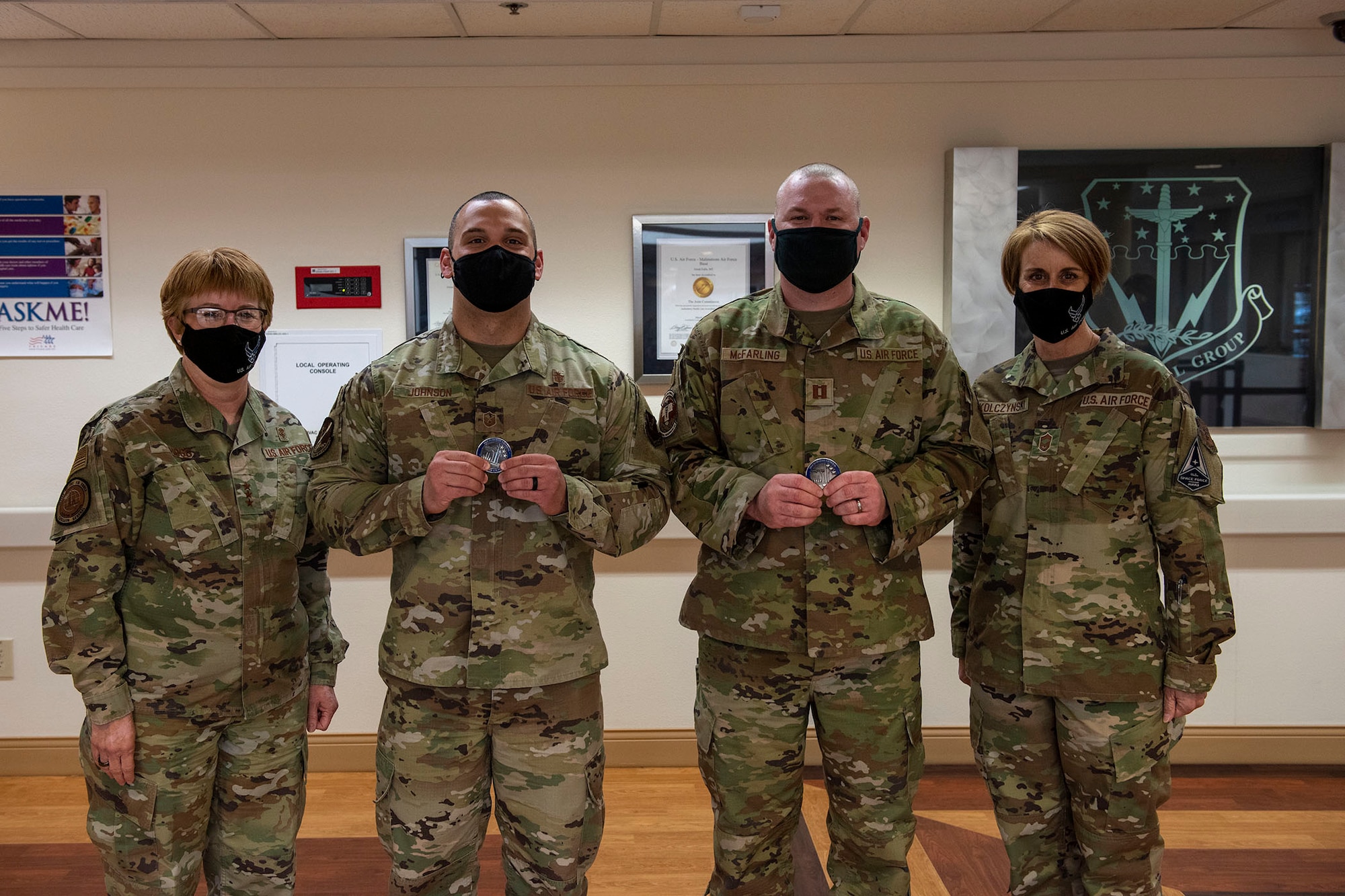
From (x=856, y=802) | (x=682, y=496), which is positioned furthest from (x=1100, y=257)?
(x=856, y=802)

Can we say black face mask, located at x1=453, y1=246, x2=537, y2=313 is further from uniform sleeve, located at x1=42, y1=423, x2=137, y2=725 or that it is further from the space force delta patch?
the space force delta patch

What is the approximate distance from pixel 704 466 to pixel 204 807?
1.33 m

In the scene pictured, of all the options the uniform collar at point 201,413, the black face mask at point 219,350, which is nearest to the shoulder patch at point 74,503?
the uniform collar at point 201,413

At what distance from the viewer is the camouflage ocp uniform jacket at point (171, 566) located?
1892 millimetres

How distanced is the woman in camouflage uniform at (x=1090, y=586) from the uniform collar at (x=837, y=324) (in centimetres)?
37

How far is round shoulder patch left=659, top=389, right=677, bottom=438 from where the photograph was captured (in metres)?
2.15

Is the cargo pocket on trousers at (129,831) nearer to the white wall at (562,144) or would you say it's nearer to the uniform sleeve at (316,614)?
the uniform sleeve at (316,614)

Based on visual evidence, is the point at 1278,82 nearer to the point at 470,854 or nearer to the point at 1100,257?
the point at 1100,257

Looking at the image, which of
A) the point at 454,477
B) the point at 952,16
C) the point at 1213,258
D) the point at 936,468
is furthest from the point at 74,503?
the point at 1213,258

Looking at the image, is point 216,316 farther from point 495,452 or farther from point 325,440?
point 495,452

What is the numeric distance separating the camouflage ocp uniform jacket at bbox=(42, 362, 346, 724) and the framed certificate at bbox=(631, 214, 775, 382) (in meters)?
1.71

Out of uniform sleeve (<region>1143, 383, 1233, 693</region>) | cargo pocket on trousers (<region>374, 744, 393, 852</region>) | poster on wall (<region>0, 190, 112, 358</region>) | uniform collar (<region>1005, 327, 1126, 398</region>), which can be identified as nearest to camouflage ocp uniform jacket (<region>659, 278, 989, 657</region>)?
uniform collar (<region>1005, 327, 1126, 398</region>)

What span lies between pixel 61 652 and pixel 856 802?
1.75 metres

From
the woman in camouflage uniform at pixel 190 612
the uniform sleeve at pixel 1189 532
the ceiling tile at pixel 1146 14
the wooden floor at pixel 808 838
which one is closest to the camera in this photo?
the woman in camouflage uniform at pixel 190 612
